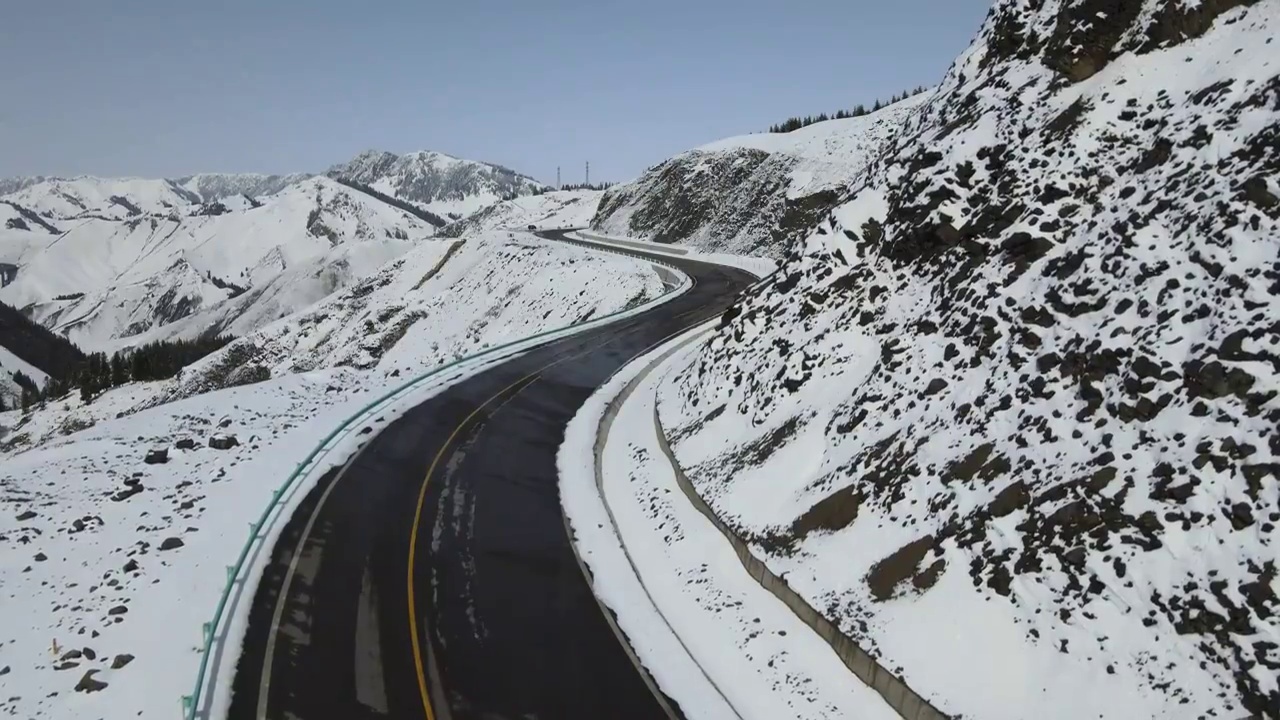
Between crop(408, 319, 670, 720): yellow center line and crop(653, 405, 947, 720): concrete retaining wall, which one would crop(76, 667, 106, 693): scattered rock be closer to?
crop(408, 319, 670, 720): yellow center line

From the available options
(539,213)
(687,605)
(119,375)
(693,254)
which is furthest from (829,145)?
(119,375)

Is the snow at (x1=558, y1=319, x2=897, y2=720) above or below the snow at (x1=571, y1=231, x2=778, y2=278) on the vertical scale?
below

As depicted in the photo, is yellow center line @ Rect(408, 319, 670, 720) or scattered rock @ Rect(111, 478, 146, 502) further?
scattered rock @ Rect(111, 478, 146, 502)

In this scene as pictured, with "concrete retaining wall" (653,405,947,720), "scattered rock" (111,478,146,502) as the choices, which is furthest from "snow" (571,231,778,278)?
"scattered rock" (111,478,146,502)

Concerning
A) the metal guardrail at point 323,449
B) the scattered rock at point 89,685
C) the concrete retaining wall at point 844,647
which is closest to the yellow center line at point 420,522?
the metal guardrail at point 323,449

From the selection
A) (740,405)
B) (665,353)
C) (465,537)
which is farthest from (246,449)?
(665,353)

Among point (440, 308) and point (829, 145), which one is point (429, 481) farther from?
point (829, 145)
